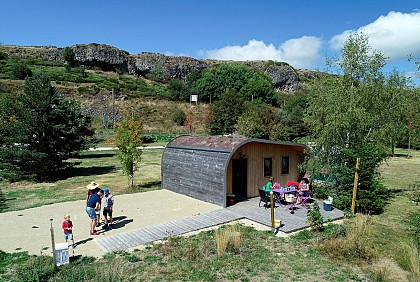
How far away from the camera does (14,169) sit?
20.0 meters

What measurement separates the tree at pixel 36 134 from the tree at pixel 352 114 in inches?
642

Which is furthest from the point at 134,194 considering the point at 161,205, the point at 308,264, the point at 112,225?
the point at 308,264

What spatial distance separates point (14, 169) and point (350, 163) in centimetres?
2003

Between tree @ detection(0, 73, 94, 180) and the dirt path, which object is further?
tree @ detection(0, 73, 94, 180)

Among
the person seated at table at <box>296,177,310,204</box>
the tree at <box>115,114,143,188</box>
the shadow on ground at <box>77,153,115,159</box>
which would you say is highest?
the tree at <box>115,114,143,188</box>

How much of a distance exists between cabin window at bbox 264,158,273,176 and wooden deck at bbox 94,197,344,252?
2.29 m

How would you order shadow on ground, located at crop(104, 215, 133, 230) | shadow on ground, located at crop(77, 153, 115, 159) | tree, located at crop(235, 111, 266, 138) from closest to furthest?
shadow on ground, located at crop(104, 215, 133, 230) → shadow on ground, located at crop(77, 153, 115, 159) → tree, located at crop(235, 111, 266, 138)

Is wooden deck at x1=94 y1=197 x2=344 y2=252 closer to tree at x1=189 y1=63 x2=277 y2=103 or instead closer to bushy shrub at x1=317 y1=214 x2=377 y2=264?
bushy shrub at x1=317 y1=214 x2=377 y2=264

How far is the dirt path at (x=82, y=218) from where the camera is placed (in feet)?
30.6

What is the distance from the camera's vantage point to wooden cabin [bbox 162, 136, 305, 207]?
1341 cm

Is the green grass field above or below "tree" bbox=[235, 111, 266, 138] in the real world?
below

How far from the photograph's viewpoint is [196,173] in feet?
47.7

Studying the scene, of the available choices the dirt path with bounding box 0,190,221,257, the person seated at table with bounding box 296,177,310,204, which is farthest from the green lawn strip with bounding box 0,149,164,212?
the person seated at table with bounding box 296,177,310,204

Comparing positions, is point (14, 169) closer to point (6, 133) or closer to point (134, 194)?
point (6, 133)
